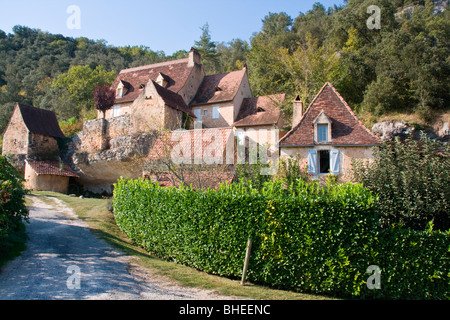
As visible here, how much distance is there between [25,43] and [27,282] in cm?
7890

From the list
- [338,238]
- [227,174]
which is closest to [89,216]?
[227,174]

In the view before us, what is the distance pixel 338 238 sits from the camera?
9.15 meters

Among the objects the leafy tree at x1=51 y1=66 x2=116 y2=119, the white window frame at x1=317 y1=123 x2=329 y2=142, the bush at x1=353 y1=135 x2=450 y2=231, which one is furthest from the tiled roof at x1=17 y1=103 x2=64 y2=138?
the bush at x1=353 y1=135 x2=450 y2=231

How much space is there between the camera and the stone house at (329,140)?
17141 mm

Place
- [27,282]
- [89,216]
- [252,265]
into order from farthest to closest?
[89,216] < [252,265] < [27,282]

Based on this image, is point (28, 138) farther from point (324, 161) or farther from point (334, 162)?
point (334, 162)

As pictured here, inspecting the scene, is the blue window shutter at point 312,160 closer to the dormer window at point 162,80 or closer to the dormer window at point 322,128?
the dormer window at point 322,128

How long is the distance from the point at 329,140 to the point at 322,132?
658 mm

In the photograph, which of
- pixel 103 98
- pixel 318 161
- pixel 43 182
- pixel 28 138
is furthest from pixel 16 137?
pixel 318 161

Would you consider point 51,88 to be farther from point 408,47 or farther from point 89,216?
point 408,47

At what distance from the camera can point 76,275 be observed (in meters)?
8.66

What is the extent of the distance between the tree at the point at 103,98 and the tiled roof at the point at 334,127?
68.6 feet

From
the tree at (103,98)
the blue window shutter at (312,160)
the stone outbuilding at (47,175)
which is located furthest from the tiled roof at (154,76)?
the blue window shutter at (312,160)
